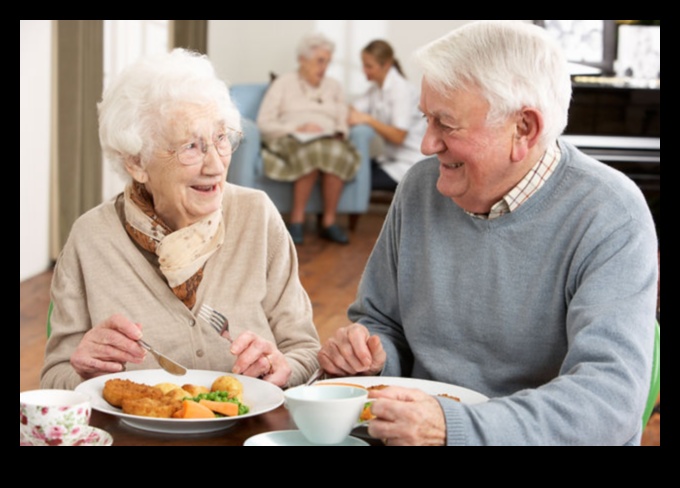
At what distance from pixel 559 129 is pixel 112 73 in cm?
506

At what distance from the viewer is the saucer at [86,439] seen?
46.8 inches

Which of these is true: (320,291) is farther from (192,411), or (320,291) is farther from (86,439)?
(86,439)

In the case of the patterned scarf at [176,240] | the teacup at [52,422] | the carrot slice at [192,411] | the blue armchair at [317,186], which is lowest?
the blue armchair at [317,186]

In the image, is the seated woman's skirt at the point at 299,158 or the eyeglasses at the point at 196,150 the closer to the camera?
the eyeglasses at the point at 196,150

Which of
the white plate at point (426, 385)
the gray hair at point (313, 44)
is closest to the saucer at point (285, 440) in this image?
the white plate at point (426, 385)

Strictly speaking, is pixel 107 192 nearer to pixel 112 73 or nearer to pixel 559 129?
pixel 112 73

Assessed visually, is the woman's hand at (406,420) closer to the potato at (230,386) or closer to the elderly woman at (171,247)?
the potato at (230,386)

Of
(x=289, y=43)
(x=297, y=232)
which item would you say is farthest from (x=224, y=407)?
(x=289, y=43)

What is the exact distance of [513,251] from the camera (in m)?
1.60

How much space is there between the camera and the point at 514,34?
4.93 ft

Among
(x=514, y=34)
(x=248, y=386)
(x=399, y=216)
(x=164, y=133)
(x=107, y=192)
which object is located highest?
(x=514, y=34)

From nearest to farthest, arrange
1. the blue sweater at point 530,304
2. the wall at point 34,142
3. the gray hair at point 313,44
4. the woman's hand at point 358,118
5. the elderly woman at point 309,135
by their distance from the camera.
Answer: the blue sweater at point 530,304 < the wall at point 34,142 < the elderly woman at point 309,135 < the gray hair at point 313,44 < the woman's hand at point 358,118

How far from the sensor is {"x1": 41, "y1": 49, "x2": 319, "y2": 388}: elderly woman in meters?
1.81
